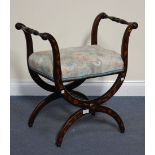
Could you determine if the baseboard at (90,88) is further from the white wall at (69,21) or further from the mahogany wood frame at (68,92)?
the mahogany wood frame at (68,92)

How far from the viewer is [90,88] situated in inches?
101

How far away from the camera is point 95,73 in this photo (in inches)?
70.7

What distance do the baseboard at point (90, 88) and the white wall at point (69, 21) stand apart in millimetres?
70

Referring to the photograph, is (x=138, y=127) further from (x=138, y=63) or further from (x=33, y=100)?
(x=33, y=100)

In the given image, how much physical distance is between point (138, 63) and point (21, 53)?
2.96 ft

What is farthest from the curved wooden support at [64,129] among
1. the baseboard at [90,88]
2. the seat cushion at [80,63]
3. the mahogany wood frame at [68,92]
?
the baseboard at [90,88]

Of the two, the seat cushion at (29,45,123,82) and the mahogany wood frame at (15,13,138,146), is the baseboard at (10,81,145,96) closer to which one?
the mahogany wood frame at (15,13,138,146)

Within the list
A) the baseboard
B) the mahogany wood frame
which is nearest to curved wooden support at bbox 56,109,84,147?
the mahogany wood frame

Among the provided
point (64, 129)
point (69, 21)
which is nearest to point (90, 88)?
point (69, 21)

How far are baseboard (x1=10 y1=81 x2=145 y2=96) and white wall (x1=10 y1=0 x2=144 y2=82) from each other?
70mm

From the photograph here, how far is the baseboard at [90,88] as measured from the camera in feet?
8.29

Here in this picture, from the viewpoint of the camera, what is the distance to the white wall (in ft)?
7.80

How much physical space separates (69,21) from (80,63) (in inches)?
29.4

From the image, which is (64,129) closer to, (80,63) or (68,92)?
(68,92)
